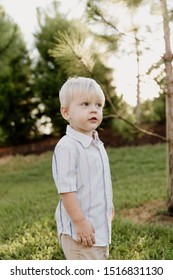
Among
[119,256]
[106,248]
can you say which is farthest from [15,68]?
[106,248]

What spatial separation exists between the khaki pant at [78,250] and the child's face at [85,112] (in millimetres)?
436

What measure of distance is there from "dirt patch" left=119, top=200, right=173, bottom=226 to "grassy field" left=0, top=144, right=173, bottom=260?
10 cm

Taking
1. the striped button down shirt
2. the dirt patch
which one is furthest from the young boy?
the dirt patch

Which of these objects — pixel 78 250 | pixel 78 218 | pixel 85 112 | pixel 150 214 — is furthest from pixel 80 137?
pixel 150 214

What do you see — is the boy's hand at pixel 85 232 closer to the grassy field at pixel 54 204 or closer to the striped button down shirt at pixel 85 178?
the striped button down shirt at pixel 85 178

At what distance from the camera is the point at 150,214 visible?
3.89 meters

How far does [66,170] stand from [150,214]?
227 centimetres

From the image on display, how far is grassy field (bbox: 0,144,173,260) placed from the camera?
2986 mm

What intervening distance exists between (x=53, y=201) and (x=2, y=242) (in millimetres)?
1608

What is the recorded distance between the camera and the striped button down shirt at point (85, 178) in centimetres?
176

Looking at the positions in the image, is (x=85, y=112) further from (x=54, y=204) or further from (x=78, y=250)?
(x=54, y=204)

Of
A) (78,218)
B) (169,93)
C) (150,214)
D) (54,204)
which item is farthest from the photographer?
(54,204)

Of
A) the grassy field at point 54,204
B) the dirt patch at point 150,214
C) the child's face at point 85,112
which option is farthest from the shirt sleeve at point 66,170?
the dirt patch at point 150,214

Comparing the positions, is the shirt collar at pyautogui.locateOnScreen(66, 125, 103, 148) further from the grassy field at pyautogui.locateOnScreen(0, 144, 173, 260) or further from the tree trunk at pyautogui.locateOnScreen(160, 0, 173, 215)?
the tree trunk at pyautogui.locateOnScreen(160, 0, 173, 215)
